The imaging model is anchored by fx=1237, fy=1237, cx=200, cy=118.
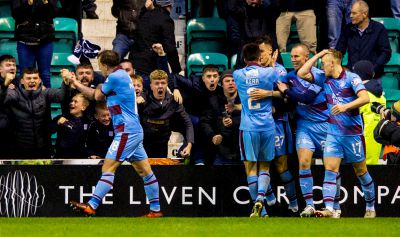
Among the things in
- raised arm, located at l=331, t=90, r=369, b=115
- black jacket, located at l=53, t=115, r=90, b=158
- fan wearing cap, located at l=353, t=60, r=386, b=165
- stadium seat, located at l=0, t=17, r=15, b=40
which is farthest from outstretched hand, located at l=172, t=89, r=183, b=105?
stadium seat, located at l=0, t=17, r=15, b=40

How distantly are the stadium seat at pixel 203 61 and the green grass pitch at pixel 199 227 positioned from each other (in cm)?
420

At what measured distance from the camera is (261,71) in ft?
46.5

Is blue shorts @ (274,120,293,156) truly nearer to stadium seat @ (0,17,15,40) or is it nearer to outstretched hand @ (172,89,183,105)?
outstretched hand @ (172,89,183,105)

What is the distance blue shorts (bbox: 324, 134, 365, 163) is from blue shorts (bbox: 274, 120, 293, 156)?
2.55ft

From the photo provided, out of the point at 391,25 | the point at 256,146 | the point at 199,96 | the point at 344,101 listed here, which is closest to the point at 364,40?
the point at 391,25

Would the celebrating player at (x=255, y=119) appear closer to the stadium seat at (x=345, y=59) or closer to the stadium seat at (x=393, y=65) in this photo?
the stadium seat at (x=345, y=59)

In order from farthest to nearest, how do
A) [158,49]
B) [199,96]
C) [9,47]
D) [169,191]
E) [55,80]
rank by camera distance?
1. [9,47]
2. [55,80]
3. [158,49]
4. [199,96]
5. [169,191]

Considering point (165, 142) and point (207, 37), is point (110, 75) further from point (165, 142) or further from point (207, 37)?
point (207, 37)

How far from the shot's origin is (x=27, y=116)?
15328 millimetres

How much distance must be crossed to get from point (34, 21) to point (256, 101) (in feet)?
13.7

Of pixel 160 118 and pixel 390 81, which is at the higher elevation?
pixel 390 81

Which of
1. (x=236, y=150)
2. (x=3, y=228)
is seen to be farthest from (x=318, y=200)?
(x=3, y=228)

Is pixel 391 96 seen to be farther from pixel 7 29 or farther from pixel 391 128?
pixel 7 29

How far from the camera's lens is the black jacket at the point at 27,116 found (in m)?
15.3
